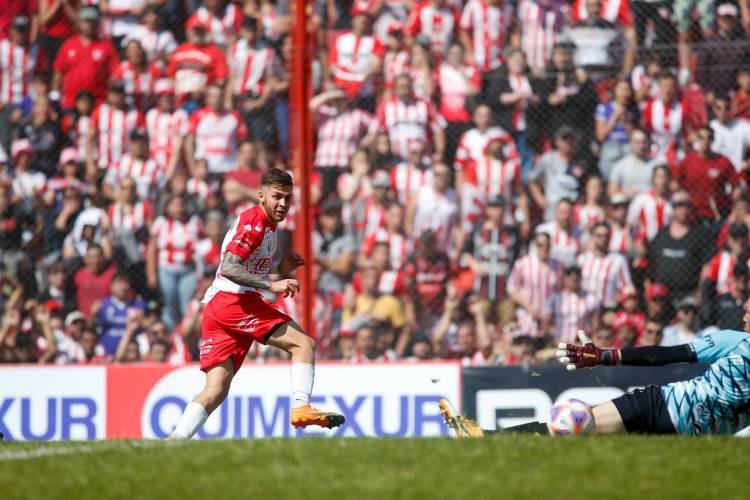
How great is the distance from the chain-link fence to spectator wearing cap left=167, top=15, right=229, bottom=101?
3 cm

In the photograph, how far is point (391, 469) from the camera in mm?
6590

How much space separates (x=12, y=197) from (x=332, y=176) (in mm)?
3442

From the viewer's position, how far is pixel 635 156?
1359 cm

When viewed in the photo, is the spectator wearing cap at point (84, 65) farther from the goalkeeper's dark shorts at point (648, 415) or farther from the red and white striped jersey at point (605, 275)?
the goalkeeper's dark shorts at point (648, 415)

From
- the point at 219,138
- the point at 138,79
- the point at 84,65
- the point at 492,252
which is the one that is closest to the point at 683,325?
A: the point at 492,252

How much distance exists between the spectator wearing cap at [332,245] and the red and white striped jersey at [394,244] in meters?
0.17

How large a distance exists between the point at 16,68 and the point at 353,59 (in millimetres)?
3721

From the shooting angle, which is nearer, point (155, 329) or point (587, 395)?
point (587, 395)

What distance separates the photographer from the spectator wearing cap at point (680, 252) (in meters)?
12.8

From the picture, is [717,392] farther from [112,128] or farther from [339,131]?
[112,128]

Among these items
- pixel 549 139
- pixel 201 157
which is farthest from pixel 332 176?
pixel 549 139

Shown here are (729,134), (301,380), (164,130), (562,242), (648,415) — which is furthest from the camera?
(164,130)

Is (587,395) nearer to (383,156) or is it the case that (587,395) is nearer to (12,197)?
(383,156)

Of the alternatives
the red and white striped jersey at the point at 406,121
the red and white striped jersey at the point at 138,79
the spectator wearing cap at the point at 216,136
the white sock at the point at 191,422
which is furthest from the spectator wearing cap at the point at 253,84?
the white sock at the point at 191,422
